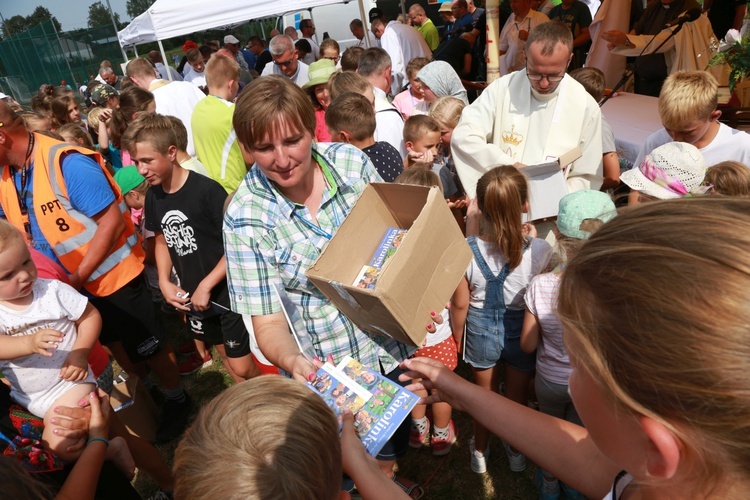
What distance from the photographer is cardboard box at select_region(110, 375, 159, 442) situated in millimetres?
2631

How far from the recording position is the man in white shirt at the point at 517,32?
22.9 feet

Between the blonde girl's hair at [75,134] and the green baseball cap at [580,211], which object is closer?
the green baseball cap at [580,211]

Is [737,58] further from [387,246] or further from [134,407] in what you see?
[134,407]

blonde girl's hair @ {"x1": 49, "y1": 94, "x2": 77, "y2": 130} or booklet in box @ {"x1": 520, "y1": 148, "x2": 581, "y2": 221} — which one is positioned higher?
blonde girl's hair @ {"x1": 49, "y1": 94, "x2": 77, "y2": 130}

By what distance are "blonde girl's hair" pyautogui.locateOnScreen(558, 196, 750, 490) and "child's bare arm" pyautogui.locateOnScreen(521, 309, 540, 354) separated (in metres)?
1.49

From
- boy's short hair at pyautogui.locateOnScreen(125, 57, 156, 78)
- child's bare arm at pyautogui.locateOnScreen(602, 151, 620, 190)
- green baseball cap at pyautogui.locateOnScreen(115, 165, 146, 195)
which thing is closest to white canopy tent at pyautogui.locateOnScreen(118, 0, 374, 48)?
boy's short hair at pyautogui.locateOnScreen(125, 57, 156, 78)

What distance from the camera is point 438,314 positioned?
5.97ft

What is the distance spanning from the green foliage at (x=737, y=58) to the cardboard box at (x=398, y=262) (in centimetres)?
315

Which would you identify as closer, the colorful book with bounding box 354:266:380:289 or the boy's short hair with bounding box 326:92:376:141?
the colorful book with bounding box 354:266:380:289

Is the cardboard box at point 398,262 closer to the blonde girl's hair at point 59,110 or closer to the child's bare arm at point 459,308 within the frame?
the child's bare arm at point 459,308

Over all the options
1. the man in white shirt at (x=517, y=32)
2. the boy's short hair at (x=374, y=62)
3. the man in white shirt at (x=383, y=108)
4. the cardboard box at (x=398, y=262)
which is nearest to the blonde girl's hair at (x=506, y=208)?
the cardboard box at (x=398, y=262)

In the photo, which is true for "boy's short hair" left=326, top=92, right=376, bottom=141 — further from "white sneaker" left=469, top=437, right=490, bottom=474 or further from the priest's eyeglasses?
"white sneaker" left=469, top=437, right=490, bottom=474

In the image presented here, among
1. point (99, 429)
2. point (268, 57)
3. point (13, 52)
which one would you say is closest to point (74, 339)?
point (99, 429)

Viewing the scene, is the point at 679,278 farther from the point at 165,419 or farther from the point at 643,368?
the point at 165,419
